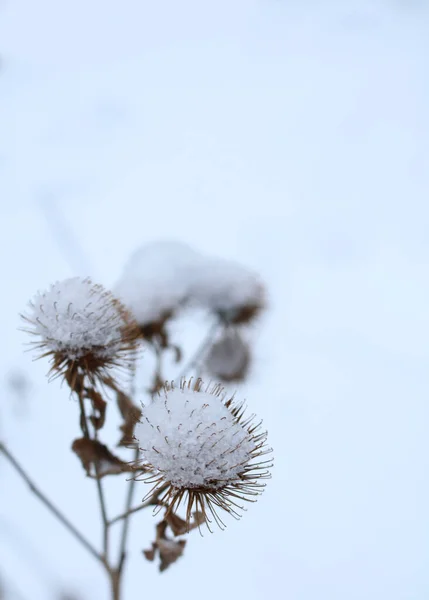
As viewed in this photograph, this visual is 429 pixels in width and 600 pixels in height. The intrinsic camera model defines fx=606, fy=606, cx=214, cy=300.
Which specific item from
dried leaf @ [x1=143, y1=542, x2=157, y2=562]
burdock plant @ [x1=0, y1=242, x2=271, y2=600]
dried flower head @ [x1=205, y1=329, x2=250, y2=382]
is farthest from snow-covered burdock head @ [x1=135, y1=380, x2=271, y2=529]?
dried flower head @ [x1=205, y1=329, x2=250, y2=382]

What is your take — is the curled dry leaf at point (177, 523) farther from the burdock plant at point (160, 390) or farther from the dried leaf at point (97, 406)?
the dried leaf at point (97, 406)

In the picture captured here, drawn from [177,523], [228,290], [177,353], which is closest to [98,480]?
[177,523]

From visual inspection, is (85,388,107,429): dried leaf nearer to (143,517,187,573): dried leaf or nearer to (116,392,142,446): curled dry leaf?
(116,392,142,446): curled dry leaf

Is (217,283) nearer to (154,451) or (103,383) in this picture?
(103,383)

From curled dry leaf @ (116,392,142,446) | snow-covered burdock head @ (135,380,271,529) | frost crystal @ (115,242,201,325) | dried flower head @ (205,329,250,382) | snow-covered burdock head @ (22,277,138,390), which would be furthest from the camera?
dried flower head @ (205,329,250,382)

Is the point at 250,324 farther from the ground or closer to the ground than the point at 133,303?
closer to the ground

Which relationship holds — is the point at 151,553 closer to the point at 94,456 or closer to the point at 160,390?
the point at 94,456

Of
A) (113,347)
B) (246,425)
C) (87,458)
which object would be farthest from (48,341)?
(246,425)

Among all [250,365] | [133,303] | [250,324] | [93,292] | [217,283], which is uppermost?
[93,292]
